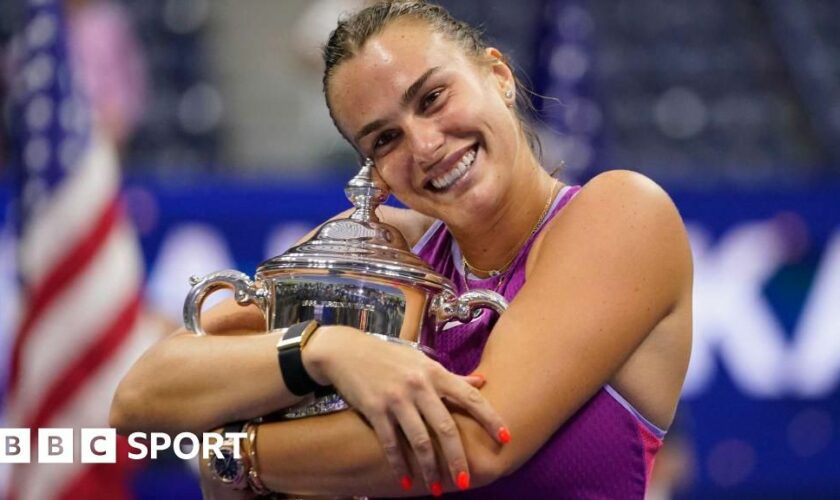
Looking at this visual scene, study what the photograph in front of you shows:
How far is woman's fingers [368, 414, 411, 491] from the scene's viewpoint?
1.35 m

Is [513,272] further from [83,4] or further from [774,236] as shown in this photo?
[83,4]

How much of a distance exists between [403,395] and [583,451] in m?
0.26

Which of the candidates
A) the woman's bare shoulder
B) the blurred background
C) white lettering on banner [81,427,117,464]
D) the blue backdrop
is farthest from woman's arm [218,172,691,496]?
the blue backdrop

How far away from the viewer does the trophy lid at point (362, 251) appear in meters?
1.47

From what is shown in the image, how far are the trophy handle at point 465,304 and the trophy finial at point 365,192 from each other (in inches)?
6.1

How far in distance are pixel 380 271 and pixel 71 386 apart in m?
1.62

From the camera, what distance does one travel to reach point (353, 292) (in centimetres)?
148

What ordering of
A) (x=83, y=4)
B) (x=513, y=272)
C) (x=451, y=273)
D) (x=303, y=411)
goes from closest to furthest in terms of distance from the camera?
(x=303, y=411) < (x=513, y=272) < (x=451, y=273) < (x=83, y=4)

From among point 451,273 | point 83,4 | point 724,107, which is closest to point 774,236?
point 724,107

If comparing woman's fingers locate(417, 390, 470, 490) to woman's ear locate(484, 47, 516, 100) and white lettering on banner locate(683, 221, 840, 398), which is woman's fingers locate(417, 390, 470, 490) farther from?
white lettering on banner locate(683, 221, 840, 398)

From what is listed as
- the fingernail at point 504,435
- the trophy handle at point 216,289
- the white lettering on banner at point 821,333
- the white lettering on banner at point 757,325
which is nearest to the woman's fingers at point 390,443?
the fingernail at point 504,435

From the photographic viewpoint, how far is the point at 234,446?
1.44 m

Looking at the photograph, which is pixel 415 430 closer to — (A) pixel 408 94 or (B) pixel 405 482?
(B) pixel 405 482

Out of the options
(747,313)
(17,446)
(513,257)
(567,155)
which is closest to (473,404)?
(513,257)
